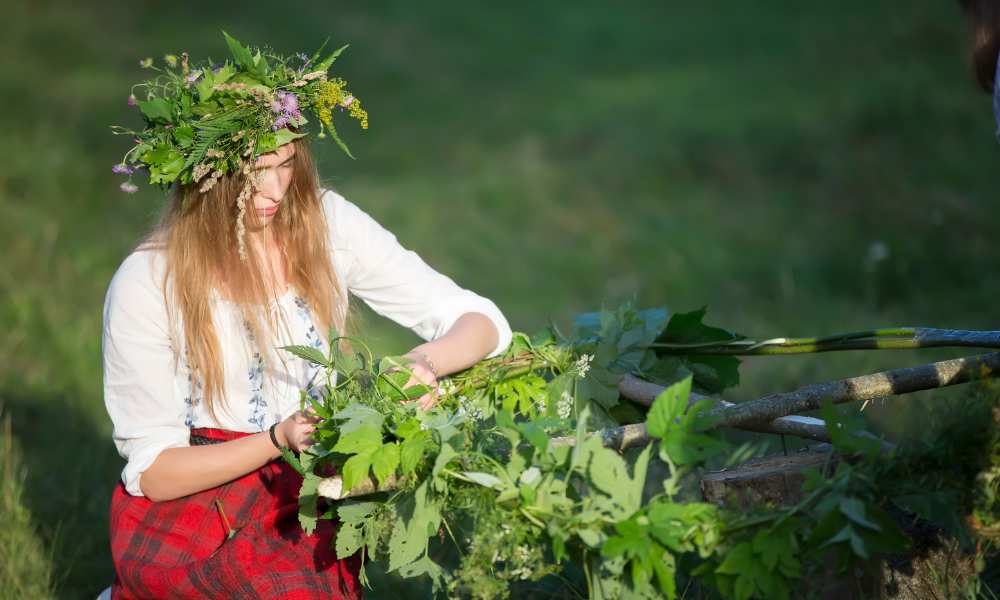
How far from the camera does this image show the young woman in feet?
8.55

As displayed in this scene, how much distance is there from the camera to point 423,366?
269 cm

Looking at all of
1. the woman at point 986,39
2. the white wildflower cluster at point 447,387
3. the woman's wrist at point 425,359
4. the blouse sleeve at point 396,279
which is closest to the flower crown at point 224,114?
the blouse sleeve at point 396,279

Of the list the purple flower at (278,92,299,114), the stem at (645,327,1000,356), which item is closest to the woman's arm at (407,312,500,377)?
the stem at (645,327,1000,356)

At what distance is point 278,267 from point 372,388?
592 millimetres

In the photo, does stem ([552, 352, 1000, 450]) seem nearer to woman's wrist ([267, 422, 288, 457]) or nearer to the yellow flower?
woman's wrist ([267, 422, 288, 457])

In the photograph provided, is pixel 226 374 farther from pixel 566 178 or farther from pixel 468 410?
pixel 566 178

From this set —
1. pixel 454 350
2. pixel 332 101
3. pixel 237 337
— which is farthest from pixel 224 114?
pixel 454 350

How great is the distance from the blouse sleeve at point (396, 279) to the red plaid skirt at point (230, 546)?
0.56m

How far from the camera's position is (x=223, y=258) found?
2756 mm

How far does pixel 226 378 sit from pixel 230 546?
1.40ft

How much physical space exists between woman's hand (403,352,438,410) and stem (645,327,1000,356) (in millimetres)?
652

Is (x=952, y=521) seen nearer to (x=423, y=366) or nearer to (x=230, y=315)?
(x=423, y=366)

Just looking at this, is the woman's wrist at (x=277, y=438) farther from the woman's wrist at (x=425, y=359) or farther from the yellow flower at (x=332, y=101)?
the yellow flower at (x=332, y=101)

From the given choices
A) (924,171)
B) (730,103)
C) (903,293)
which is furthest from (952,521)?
(730,103)
